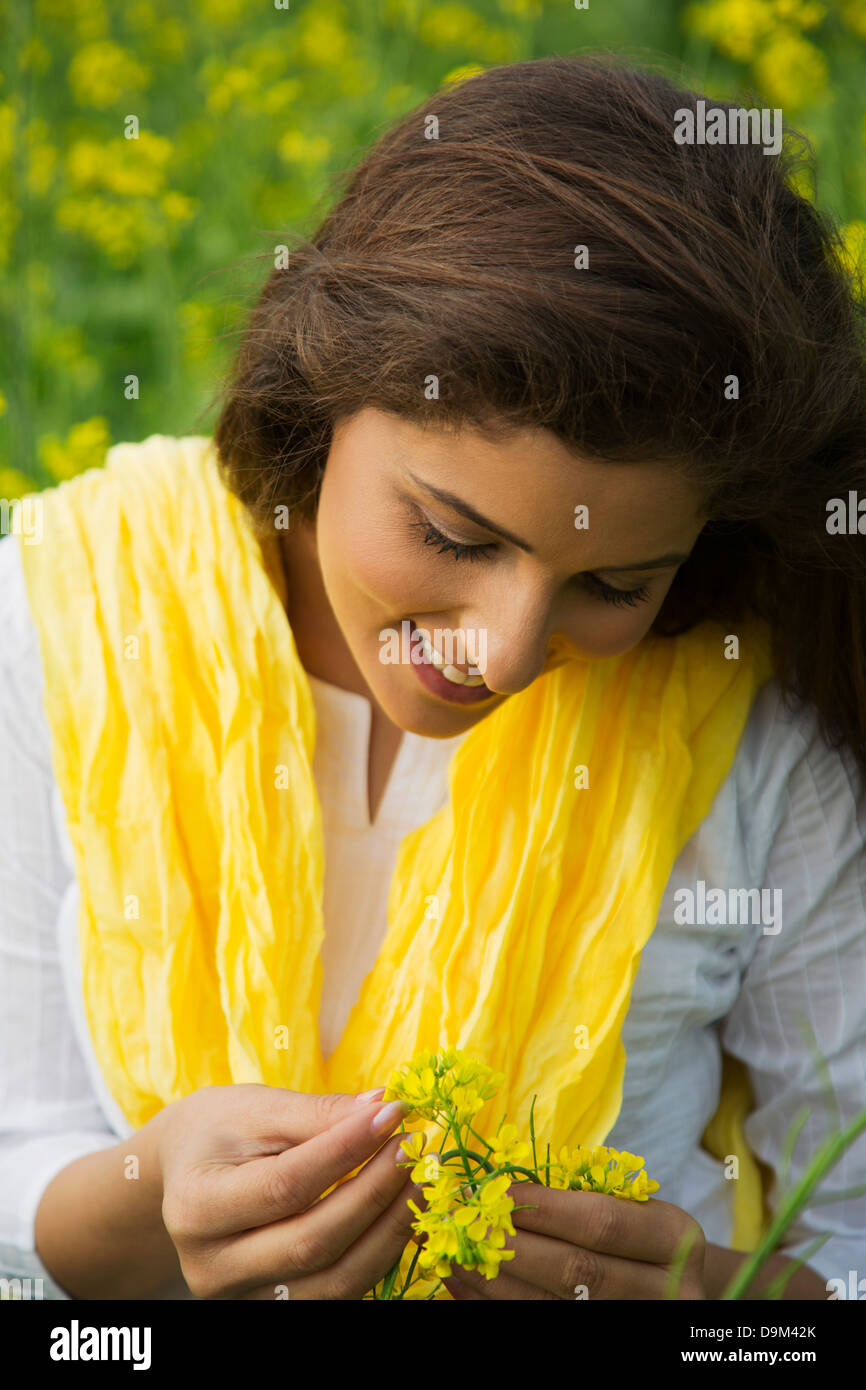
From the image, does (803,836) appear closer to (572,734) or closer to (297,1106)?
(572,734)

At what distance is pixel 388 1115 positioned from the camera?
2.39 feet

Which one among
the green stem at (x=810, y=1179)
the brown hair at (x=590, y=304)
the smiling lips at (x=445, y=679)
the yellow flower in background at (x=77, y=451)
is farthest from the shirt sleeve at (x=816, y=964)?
the yellow flower in background at (x=77, y=451)

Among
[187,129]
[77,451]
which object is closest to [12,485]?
[77,451]

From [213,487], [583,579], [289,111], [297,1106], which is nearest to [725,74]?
[289,111]

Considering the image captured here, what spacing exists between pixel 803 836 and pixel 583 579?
0.35m

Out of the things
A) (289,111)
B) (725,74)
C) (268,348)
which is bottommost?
(268,348)

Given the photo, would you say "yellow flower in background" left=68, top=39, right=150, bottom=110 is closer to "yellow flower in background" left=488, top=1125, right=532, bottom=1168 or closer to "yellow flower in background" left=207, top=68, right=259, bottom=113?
"yellow flower in background" left=207, top=68, right=259, bottom=113

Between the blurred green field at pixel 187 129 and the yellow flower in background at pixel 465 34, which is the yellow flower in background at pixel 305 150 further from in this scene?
the yellow flower in background at pixel 465 34

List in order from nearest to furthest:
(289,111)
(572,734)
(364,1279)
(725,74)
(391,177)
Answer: (364,1279), (391,177), (572,734), (289,111), (725,74)

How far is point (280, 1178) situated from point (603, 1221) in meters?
0.20

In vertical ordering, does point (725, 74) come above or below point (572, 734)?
above

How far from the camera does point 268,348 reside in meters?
0.97

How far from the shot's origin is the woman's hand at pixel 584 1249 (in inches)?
30.4

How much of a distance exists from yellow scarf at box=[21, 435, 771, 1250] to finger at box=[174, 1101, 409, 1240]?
0.52 ft
